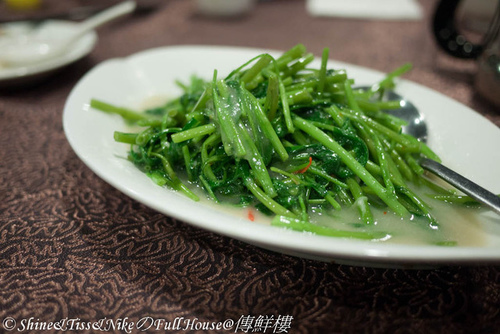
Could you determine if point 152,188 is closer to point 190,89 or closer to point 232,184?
point 232,184

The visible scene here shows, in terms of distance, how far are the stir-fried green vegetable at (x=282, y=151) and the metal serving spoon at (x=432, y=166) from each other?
6 cm

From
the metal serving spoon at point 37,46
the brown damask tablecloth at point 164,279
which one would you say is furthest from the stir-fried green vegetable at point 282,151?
the metal serving spoon at point 37,46

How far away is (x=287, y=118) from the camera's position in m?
1.26

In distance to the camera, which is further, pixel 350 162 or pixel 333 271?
pixel 350 162

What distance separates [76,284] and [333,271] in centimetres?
67

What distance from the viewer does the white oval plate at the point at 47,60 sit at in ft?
6.40

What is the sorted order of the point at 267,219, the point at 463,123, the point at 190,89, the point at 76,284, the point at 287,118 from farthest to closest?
1. the point at 190,89
2. the point at 463,123
3. the point at 287,118
4. the point at 267,219
5. the point at 76,284

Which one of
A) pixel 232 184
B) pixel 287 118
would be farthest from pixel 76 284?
pixel 287 118

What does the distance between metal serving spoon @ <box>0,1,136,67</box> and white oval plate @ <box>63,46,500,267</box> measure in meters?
0.60

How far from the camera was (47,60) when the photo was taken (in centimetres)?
220

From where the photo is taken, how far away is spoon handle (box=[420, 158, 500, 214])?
103cm
